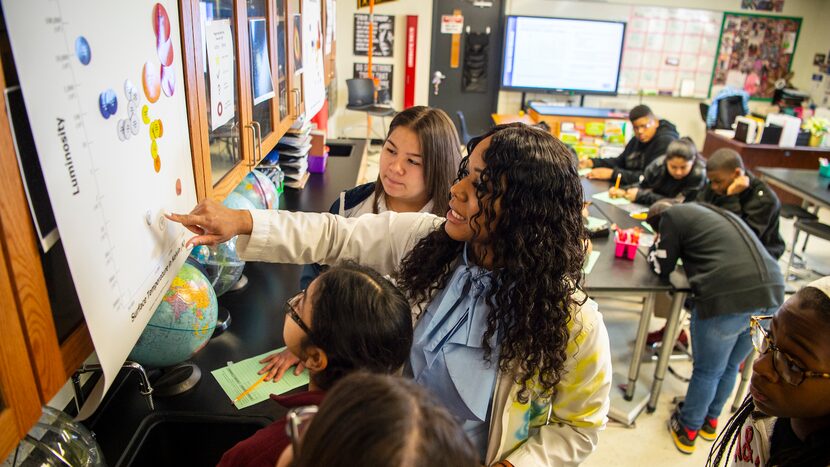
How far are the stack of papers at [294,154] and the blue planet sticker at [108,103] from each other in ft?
6.74

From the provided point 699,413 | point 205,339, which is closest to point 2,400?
point 205,339

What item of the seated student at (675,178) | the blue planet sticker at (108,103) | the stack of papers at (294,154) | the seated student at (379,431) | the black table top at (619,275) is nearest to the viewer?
the seated student at (379,431)

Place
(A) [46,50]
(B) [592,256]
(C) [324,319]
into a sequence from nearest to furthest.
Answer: (A) [46,50] → (C) [324,319] → (B) [592,256]

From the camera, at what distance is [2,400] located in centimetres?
69

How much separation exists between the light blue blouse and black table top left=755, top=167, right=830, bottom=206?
12.7 feet

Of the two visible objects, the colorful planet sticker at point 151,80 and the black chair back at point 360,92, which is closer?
the colorful planet sticker at point 151,80

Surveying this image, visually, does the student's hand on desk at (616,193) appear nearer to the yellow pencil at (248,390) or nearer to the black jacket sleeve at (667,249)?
the black jacket sleeve at (667,249)

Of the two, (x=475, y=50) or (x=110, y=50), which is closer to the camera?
(x=110, y=50)

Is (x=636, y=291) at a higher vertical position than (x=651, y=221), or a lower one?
lower

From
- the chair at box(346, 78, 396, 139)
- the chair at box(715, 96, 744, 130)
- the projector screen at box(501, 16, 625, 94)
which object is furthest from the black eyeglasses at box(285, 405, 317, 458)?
the chair at box(715, 96, 744, 130)

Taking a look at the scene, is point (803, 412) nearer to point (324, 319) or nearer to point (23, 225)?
point (324, 319)

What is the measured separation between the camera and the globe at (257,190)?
2039mm

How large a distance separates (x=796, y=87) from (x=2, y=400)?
8773 mm

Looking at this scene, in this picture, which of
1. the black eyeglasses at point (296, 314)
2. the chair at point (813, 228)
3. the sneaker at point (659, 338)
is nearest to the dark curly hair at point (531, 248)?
the black eyeglasses at point (296, 314)
